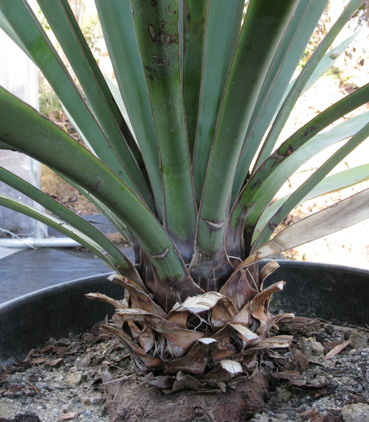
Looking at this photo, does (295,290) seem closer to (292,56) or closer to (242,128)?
(292,56)

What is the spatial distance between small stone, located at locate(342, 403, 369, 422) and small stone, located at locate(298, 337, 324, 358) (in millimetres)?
200

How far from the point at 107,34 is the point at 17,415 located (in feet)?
1.86

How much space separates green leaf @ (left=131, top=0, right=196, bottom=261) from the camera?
448 millimetres

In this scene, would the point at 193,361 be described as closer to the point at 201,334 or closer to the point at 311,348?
the point at 201,334

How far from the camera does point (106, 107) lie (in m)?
0.70

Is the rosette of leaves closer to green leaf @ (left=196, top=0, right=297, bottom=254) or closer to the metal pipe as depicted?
green leaf @ (left=196, top=0, right=297, bottom=254)

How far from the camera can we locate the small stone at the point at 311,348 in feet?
2.85

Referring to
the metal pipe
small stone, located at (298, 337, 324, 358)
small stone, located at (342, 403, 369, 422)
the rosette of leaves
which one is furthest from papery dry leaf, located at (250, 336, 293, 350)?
the metal pipe

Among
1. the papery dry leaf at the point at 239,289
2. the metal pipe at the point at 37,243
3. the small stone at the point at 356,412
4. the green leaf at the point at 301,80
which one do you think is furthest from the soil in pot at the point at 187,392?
the metal pipe at the point at 37,243

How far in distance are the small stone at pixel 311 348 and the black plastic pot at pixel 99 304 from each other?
157 millimetres

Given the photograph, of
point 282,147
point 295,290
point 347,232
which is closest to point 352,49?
point 347,232

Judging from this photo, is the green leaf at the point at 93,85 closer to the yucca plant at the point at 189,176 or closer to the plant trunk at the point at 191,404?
the yucca plant at the point at 189,176

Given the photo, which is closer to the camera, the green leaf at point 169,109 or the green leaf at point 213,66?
the green leaf at point 169,109

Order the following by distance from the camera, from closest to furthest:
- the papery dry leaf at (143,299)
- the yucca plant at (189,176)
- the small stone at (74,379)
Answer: the yucca plant at (189,176) → the papery dry leaf at (143,299) → the small stone at (74,379)
